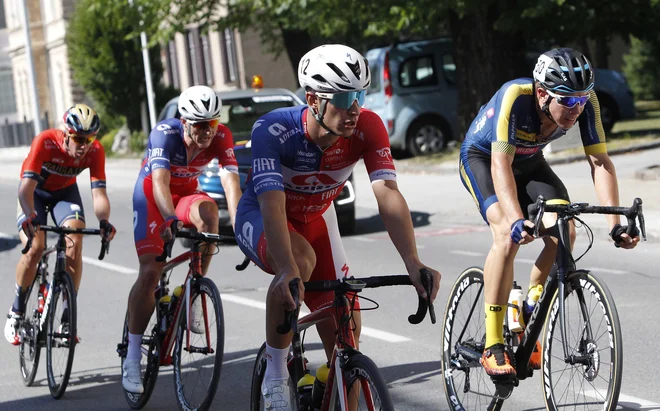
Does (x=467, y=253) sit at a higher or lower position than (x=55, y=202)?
lower

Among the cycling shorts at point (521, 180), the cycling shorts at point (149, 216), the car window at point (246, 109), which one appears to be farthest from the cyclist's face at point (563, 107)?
the car window at point (246, 109)

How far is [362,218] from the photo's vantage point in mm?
17234

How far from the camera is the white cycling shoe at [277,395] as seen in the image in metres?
4.77

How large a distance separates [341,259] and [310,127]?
67cm

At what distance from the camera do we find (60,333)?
756 centimetres

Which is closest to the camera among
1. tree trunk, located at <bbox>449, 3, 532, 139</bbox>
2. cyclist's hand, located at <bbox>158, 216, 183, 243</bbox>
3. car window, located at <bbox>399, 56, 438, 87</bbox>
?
cyclist's hand, located at <bbox>158, 216, 183, 243</bbox>

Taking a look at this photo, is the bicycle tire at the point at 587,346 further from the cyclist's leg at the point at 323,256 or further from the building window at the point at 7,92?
the building window at the point at 7,92

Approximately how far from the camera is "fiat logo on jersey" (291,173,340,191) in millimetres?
4992

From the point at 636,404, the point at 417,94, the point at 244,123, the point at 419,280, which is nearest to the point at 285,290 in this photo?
the point at 419,280

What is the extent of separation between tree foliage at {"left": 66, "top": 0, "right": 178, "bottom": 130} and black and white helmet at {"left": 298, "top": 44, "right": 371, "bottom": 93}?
3430 centimetres

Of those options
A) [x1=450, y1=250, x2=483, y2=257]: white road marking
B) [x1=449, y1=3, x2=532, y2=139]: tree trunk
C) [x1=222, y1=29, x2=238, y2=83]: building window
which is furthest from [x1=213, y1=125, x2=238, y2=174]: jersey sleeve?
[x1=222, y1=29, x2=238, y2=83]: building window

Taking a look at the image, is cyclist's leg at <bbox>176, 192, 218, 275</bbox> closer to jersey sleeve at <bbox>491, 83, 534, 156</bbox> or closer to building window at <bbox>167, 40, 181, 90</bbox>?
jersey sleeve at <bbox>491, 83, 534, 156</bbox>

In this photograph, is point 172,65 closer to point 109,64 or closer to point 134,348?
point 109,64

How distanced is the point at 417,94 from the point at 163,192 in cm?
1796
